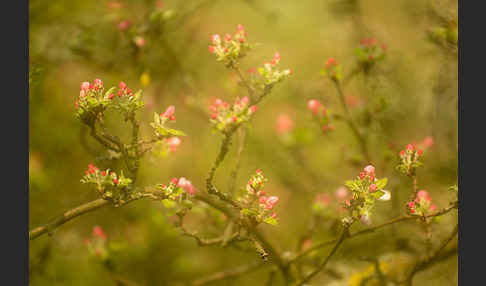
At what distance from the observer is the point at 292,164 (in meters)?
2.47

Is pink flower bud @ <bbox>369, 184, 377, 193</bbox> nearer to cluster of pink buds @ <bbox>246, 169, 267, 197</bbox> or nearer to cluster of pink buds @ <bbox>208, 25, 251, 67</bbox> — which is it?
cluster of pink buds @ <bbox>246, 169, 267, 197</bbox>

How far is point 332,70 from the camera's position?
1627mm

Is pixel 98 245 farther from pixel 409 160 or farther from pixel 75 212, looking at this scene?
pixel 409 160

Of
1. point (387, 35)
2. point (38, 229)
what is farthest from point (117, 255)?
point (387, 35)

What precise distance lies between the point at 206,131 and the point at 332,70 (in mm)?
1380

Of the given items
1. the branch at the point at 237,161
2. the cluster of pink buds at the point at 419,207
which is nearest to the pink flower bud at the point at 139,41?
the branch at the point at 237,161

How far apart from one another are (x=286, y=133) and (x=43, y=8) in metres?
1.43

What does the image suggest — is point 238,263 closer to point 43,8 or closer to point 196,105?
point 196,105

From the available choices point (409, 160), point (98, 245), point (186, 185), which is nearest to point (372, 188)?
point (409, 160)

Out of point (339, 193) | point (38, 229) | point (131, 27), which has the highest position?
point (131, 27)

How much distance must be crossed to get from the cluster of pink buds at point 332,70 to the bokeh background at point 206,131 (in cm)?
30

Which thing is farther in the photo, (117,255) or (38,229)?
(117,255)

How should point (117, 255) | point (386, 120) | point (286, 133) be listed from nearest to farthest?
point (117, 255) < point (386, 120) < point (286, 133)

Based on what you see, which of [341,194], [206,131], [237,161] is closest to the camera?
[237,161]
